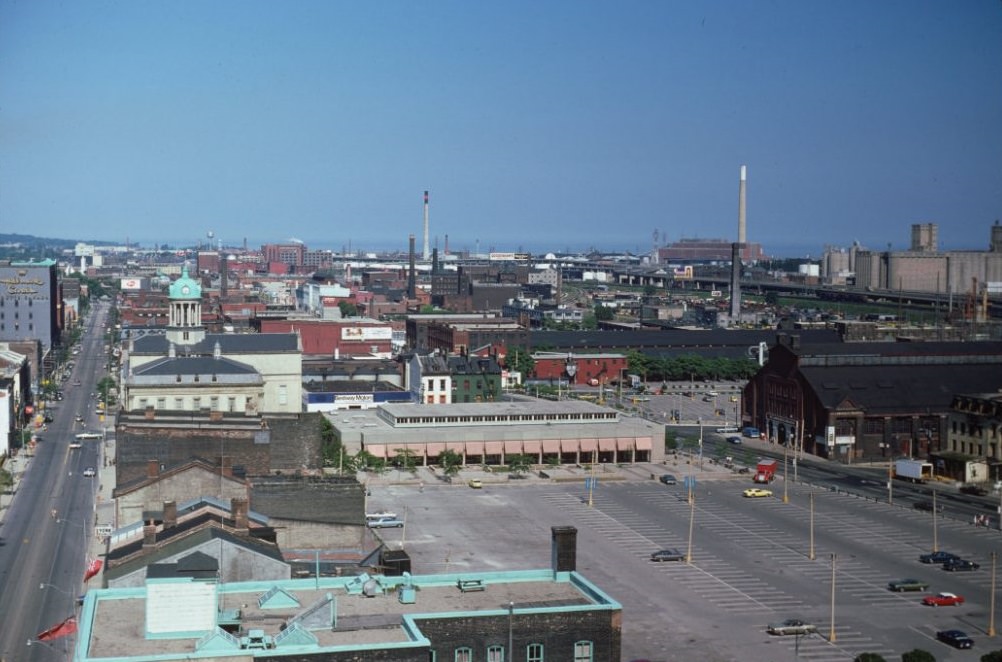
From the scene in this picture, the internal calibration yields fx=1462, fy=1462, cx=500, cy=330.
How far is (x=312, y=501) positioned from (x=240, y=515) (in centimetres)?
566

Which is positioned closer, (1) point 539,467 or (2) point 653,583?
(2) point 653,583

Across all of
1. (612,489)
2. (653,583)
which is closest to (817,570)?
(653,583)

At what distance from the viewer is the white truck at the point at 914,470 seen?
72.8 meters

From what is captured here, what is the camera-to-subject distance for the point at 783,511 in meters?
62.8

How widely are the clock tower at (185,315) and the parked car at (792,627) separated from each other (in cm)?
4732

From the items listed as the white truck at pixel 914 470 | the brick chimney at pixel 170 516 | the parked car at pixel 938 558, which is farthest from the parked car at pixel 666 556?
the white truck at pixel 914 470

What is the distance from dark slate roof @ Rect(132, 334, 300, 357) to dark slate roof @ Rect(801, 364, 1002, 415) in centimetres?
2965

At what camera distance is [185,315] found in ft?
276

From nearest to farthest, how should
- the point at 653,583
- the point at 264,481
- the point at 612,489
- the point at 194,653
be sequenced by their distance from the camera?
1. the point at 194,653
2. the point at 264,481
3. the point at 653,583
4. the point at 612,489

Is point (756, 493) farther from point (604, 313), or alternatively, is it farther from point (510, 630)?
point (604, 313)

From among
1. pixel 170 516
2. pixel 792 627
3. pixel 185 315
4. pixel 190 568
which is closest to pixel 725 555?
pixel 792 627

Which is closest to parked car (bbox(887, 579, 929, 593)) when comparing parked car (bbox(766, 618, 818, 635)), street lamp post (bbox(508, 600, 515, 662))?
parked car (bbox(766, 618, 818, 635))

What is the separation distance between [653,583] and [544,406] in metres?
35.2

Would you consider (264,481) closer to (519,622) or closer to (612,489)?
(519,622)
